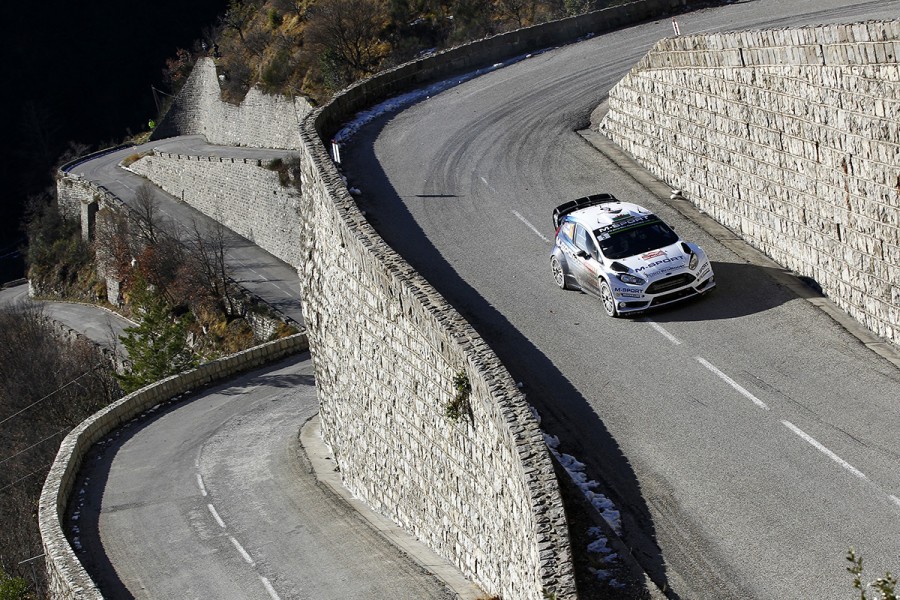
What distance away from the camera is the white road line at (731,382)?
45.2 feet

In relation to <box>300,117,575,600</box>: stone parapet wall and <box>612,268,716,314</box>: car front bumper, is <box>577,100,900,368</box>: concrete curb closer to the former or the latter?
<box>612,268,716,314</box>: car front bumper

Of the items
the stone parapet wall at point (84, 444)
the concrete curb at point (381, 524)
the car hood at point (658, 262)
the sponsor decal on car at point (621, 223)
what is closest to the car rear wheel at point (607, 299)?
the car hood at point (658, 262)

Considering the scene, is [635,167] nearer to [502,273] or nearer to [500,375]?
[502,273]

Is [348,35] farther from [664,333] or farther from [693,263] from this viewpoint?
[664,333]

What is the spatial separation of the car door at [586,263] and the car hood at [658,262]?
50 centimetres

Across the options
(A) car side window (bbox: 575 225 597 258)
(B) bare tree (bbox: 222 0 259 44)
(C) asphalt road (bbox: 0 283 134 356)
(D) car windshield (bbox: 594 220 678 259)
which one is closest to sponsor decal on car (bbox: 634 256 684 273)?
(D) car windshield (bbox: 594 220 678 259)

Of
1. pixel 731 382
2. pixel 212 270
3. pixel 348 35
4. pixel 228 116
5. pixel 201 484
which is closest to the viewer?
pixel 731 382

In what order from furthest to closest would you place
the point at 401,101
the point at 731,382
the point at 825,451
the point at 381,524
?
1. the point at 401,101
2. the point at 381,524
3. the point at 731,382
4. the point at 825,451

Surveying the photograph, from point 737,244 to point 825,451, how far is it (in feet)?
23.5

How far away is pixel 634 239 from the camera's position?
17750 mm

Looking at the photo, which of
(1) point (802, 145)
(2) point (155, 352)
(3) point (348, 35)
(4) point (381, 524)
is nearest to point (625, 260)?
(1) point (802, 145)

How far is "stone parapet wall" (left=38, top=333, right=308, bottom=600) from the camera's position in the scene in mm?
20547

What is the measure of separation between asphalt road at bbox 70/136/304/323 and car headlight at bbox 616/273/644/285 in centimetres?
3194

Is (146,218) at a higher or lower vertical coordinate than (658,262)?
lower
